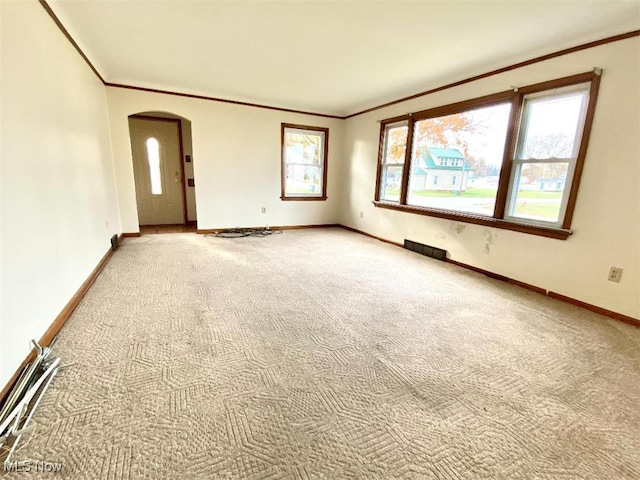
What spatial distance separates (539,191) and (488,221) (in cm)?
58

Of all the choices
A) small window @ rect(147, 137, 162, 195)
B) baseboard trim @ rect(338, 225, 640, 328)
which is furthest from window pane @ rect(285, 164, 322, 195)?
baseboard trim @ rect(338, 225, 640, 328)

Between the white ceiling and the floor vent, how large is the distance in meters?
2.23

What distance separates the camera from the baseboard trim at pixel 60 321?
146 centimetres

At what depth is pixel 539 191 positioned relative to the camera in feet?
9.96

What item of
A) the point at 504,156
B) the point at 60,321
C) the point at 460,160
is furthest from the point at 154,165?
the point at 504,156

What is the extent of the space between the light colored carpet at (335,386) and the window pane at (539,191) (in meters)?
0.88

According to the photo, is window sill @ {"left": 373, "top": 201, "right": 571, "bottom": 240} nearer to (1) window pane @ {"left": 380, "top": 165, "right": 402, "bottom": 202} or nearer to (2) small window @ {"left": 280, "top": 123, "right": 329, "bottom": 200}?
(1) window pane @ {"left": 380, "top": 165, "right": 402, "bottom": 202}

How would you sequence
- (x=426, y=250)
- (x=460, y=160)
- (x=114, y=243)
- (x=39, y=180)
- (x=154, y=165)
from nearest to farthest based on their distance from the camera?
(x=39, y=180) < (x=460, y=160) < (x=114, y=243) < (x=426, y=250) < (x=154, y=165)

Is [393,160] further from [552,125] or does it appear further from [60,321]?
[60,321]

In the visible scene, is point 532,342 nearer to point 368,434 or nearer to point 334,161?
point 368,434

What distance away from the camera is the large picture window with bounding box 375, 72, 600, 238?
274cm

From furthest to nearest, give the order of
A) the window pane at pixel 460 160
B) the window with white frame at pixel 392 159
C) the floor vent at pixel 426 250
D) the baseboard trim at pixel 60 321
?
the window with white frame at pixel 392 159 → the floor vent at pixel 426 250 → the window pane at pixel 460 160 → the baseboard trim at pixel 60 321

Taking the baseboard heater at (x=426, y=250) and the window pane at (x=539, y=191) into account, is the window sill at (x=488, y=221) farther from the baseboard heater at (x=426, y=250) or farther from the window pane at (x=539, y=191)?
the baseboard heater at (x=426, y=250)

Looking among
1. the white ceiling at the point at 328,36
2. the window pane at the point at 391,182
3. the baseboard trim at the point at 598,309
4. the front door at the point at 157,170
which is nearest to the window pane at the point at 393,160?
the window pane at the point at 391,182
